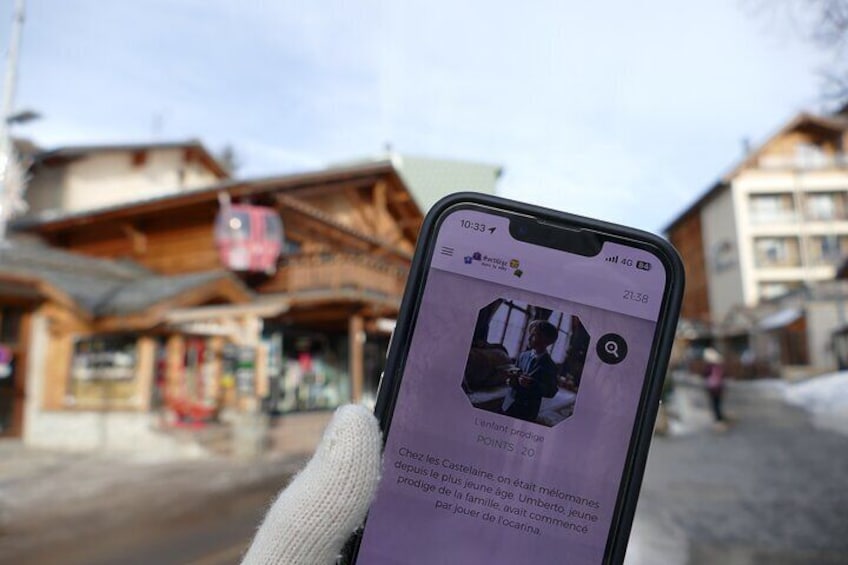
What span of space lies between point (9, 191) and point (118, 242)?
369 inches

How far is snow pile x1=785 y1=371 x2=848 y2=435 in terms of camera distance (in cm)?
1287

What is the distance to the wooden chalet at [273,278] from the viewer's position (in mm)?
13906

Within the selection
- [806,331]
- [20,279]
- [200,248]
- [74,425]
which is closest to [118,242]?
[200,248]

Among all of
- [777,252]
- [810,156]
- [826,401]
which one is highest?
[810,156]

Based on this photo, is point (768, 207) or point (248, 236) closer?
point (248, 236)

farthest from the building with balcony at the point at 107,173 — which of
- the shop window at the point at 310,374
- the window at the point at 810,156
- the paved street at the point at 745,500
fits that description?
the window at the point at 810,156

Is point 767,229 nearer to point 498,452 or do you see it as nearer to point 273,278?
point 273,278

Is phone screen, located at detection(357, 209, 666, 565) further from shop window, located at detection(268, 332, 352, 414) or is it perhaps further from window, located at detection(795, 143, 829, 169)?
window, located at detection(795, 143, 829, 169)

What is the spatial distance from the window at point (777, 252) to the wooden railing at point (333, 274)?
29401mm

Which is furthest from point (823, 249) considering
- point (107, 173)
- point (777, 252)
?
point (107, 173)

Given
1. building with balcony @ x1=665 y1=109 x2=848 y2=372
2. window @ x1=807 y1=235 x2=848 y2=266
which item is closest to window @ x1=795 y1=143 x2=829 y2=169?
building with balcony @ x1=665 y1=109 x2=848 y2=372

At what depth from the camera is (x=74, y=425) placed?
45.6 ft

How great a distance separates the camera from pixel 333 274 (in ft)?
50.5

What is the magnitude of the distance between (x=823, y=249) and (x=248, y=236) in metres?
35.1
